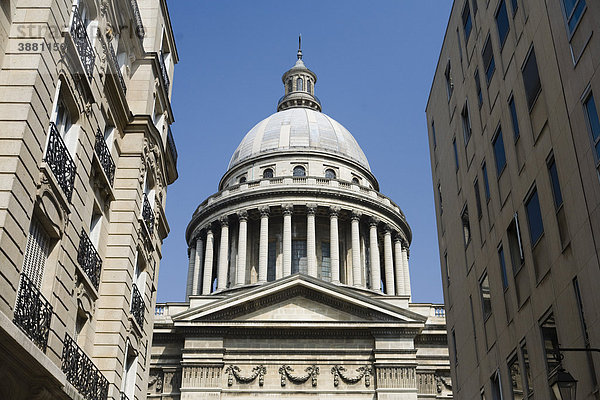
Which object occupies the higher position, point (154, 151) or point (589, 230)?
point (154, 151)

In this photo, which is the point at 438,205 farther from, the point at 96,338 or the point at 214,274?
the point at 214,274

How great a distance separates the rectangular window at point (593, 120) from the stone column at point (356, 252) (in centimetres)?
4422

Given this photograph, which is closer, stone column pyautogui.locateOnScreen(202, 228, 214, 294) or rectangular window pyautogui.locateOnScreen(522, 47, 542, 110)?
rectangular window pyautogui.locateOnScreen(522, 47, 542, 110)

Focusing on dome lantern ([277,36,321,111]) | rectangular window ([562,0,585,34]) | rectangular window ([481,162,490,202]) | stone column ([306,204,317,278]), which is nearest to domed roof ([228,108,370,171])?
dome lantern ([277,36,321,111])

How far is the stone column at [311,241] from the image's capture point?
57281 mm

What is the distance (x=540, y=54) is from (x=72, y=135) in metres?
10.4

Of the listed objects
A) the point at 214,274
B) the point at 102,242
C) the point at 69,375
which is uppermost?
the point at 214,274

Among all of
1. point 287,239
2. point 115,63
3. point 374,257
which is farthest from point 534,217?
point 374,257

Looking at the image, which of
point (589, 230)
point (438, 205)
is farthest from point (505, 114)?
point (438, 205)

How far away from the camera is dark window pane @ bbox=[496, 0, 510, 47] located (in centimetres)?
1947

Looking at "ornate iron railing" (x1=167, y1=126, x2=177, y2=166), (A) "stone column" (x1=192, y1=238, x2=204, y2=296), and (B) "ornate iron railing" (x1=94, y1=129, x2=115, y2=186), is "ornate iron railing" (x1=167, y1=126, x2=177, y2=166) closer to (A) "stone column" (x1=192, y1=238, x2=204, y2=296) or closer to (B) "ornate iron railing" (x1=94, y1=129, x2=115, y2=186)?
(B) "ornate iron railing" (x1=94, y1=129, x2=115, y2=186)

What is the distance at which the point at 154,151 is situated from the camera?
69.1 feet

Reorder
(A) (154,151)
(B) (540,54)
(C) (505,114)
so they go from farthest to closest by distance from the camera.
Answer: (A) (154,151) → (C) (505,114) → (B) (540,54)

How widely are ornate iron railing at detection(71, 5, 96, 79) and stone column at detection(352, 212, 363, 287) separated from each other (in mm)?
43683
